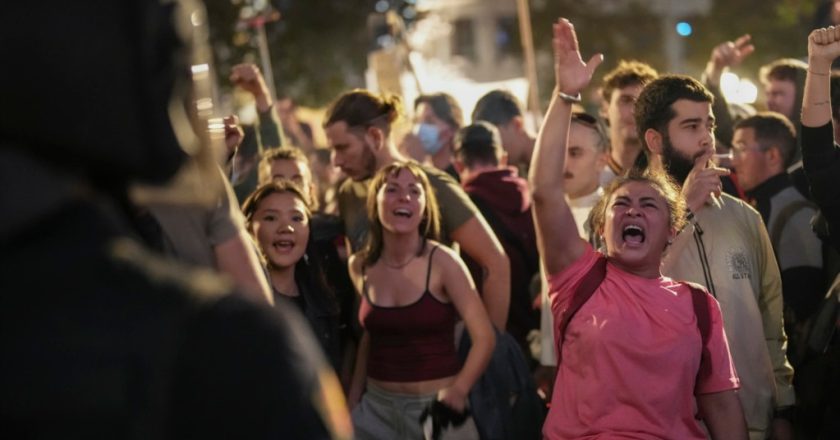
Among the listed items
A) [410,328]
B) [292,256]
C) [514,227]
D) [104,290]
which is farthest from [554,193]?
[104,290]

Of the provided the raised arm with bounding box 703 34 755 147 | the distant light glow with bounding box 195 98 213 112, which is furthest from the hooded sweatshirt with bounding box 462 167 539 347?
the distant light glow with bounding box 195 98 213 112

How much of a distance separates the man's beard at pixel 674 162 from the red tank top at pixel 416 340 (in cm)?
118

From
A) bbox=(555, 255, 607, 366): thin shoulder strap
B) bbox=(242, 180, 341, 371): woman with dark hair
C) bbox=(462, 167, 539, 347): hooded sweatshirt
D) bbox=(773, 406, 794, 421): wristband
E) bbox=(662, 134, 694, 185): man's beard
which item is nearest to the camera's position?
bbox=(555, 255, 607, 366): thin shoulder strap

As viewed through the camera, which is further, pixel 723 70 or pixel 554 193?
pixel 723 70

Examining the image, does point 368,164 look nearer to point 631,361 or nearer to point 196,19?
point 631,361

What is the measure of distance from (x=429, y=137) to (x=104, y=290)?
8.75 m

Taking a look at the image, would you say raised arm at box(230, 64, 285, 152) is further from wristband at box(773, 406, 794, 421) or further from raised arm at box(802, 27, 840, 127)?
wristband at box(773, 406, 794, 421)

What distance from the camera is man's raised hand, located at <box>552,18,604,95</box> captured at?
17.2 ft

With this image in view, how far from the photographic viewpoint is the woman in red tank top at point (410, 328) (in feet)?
21.2

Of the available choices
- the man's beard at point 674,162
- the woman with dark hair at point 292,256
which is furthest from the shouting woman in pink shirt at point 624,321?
the woman with dark hair at point 292,256

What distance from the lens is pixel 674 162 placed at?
600 cm

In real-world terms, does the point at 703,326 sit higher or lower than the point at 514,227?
higher

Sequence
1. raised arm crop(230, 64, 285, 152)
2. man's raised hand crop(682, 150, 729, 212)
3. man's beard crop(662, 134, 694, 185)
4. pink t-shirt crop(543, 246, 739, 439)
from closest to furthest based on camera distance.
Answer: pink t-shirt crop(543, 246, 739, 439), man's raised hand crop(682, 150, 729, 212), man's beard crop(662, 134, 694, 185), raised arm crop(230, 64, 285, 152)

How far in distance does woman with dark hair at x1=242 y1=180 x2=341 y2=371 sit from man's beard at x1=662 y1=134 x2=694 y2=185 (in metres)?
1.66
